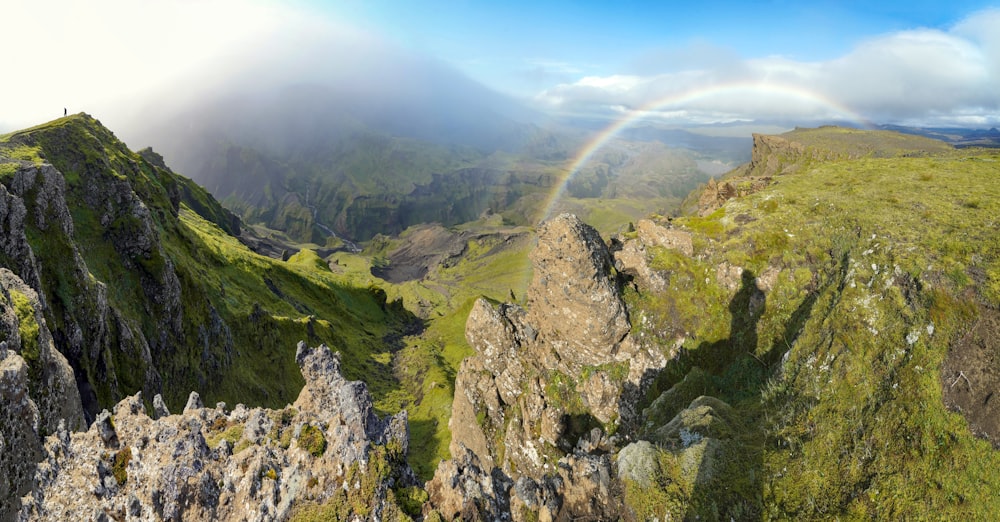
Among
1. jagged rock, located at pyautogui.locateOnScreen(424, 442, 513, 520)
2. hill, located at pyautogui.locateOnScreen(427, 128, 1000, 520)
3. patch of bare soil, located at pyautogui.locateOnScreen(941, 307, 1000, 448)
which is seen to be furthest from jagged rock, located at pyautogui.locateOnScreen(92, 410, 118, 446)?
patch of bare soil, located at pyautogui.locateOnScreen(941, 307, 1000, 448)

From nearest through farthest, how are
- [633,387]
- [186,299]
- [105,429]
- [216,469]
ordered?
[216,469] → [105,429] → [633,387] → [186,299]

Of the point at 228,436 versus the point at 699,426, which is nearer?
the point at 228,436

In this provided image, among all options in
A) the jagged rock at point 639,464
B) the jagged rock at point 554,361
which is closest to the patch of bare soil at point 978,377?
the jagged rock at point 639,464

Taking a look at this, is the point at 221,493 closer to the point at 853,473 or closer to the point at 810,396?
the point at 853,473

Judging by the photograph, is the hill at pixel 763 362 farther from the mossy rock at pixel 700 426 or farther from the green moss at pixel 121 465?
the green moss at pixel 121 465

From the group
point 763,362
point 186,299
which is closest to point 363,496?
point 763,362

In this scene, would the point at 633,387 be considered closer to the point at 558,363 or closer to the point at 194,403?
the point at 558,363
